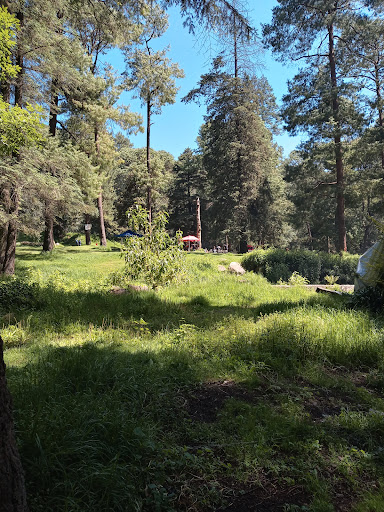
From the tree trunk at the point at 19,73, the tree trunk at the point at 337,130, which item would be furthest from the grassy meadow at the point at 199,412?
the tree trunk at the point at 337,130

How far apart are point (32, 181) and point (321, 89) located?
54.5 feet

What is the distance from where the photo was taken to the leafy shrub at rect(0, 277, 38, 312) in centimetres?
545

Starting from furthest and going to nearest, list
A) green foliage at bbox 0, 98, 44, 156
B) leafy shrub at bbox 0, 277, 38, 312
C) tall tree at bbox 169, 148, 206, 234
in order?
tall tree at bbox 169, 148, 206, 234 < green foliage at bbox 0, 98, 44, 156 < leafy shrub at bbox 0, 277, 38, 312

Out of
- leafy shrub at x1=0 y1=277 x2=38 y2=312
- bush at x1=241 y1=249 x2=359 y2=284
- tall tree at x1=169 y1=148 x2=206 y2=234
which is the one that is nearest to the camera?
leafy shrub at x1=0 y1=277 x2=38 y2=312

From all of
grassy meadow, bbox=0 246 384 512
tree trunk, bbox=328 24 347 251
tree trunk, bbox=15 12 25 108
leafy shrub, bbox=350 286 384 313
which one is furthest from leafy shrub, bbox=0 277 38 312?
tree trunk, bbox=328 24 347 251

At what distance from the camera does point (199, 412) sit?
2619mm

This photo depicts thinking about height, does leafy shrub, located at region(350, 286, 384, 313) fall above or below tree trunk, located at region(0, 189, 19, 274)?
below

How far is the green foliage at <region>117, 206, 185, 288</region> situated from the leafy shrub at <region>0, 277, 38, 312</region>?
256cm

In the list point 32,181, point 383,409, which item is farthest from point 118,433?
point 32,181

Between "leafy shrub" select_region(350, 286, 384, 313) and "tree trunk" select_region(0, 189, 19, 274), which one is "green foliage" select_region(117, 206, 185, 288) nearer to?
"tree trunk" select_region(0, 189, 19, 274)

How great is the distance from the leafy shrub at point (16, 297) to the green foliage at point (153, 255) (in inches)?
101

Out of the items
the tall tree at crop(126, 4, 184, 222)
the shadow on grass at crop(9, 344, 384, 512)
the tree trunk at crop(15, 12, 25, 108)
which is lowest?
the shadow on grass at crop(9, 344, 384, 512)

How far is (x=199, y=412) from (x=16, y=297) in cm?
438

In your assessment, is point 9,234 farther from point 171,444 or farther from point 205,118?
point 205,118
